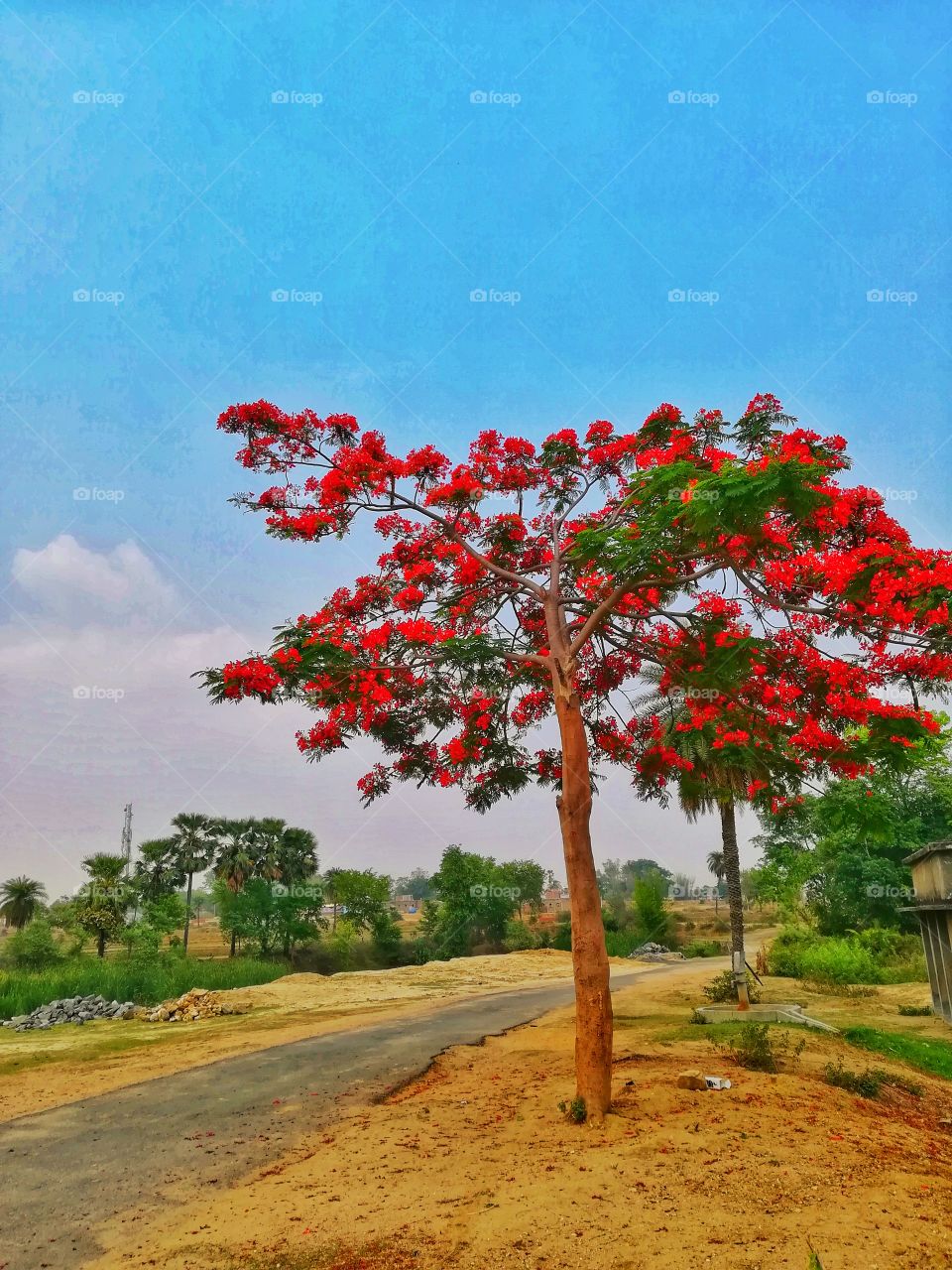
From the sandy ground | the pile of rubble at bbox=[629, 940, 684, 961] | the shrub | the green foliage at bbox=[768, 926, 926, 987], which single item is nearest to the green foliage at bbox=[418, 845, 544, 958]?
the shrub

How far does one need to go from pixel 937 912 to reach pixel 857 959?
8757 mm

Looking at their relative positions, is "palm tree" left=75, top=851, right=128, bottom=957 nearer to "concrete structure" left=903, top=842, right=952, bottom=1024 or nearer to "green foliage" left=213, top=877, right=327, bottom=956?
"green foliage" left=213, top=877, right=327, bottom=956

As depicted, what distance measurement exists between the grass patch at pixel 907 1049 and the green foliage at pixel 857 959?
953 centimetres

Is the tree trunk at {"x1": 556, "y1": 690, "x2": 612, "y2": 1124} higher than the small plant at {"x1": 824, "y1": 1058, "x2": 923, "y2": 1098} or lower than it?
higher

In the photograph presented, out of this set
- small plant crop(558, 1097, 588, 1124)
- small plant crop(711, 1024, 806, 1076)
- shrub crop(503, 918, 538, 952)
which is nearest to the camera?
small plant crop(558, 1097, 588, 1124)

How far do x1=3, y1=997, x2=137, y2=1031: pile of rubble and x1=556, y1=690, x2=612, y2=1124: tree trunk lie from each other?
63.8 feet

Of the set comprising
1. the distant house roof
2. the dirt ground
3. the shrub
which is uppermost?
the distant house roof

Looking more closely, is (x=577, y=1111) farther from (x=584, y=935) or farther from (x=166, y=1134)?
(x=166, y=1134)

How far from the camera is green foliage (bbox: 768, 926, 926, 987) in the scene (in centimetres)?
2503

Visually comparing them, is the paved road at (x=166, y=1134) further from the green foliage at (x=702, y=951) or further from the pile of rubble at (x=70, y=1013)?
the green foliage at (x=702, y=951)

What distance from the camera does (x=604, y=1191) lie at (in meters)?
5.81

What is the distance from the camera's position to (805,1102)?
7.95 meters

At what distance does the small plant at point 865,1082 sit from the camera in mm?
9086

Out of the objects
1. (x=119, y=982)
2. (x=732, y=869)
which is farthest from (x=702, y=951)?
(x=119, y=982)
